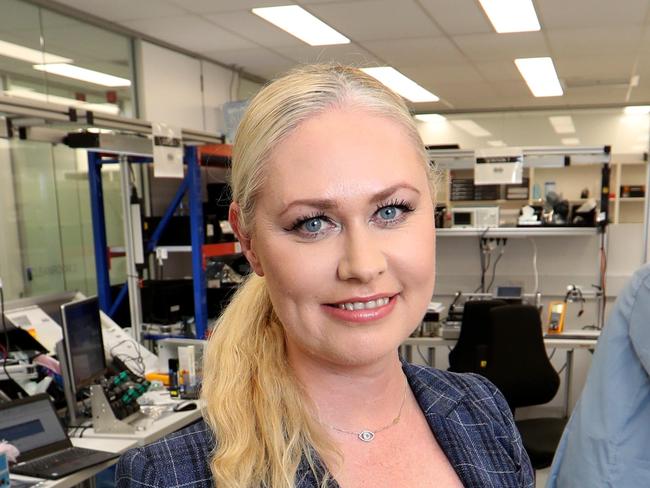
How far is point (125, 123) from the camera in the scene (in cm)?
294

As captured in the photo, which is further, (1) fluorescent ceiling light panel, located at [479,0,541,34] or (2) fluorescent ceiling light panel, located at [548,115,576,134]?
(2) fluorescent ceiling light panel, located at [548,115,576,134]

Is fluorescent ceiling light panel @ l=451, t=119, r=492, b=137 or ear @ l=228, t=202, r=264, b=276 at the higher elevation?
fluorescent ceiling light panel @ l=451, t=119, r=492, b=137

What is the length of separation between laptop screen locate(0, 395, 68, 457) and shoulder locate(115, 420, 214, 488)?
1.62m

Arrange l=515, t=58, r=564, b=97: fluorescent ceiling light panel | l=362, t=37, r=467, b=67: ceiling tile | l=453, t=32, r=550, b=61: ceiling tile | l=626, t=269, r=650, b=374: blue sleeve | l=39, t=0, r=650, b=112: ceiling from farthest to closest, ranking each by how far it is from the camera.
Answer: l=515, t=58, r=564, b=97: fluorescent ceiling light panel → l=362, t=37, r=467, b=67: ceiling tile → l=453, t=32, r=550, b=61: ceiling tile → l=39, t=0, r=650, b=112: ceiling → l=626, t=269, r=650, b=374: blue sleeve

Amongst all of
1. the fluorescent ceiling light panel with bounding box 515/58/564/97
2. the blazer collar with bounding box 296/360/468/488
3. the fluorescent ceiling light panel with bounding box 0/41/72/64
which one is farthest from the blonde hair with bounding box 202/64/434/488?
the fluorescent ceiling light panel with bounding box 515/58/564/97

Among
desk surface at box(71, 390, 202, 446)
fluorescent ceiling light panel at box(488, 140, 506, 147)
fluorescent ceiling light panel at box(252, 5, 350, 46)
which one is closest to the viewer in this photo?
desk surface at box(71, 390, 202, 446)

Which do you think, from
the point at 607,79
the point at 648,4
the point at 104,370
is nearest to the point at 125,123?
the point at 104,370

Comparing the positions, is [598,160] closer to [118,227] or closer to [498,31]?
[498,31]

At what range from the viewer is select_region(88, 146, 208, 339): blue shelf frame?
3.64 meters

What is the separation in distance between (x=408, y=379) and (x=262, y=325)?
0.29m

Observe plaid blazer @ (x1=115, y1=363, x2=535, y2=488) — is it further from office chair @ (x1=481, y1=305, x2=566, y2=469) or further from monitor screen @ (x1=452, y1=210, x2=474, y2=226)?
monitor screen @ (x1=452, y1=210, x2=474, y2=226)

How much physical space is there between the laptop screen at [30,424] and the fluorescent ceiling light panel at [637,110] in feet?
24.3

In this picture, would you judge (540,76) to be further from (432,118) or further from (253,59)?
(253,59)

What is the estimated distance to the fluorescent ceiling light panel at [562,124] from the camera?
24.7ft
